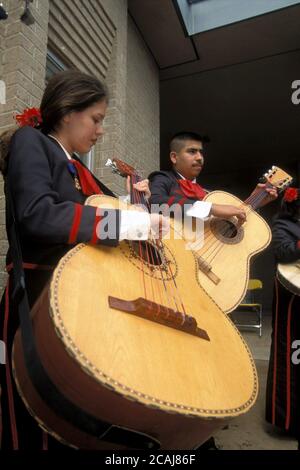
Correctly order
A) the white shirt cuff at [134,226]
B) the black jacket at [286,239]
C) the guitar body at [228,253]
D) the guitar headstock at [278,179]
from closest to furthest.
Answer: the white shirt cuff at [134,226] < the guitar body at [228,253] < the black jacket at [286,239] < the guitar headstock at [278,179]

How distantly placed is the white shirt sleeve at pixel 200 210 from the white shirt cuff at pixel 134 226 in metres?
0.84

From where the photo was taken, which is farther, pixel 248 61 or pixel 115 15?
pixel 248 61

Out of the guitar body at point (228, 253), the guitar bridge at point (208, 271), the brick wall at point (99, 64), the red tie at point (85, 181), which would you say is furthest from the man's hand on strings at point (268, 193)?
the brick wall at point (99, 64)

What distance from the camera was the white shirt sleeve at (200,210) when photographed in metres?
1.99

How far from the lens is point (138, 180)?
1.83m

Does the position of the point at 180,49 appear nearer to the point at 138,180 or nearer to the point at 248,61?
the point at 248,61

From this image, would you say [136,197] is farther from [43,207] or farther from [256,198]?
[256,198]

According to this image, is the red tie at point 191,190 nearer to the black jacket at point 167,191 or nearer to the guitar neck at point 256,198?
the black jacket at point 167,191

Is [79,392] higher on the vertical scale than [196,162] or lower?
lower

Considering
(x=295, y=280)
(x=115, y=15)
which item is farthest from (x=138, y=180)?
(x=115, y=15)

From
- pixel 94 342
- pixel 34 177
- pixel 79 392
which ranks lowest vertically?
pixel 79 392

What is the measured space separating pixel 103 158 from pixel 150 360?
3.04 metres

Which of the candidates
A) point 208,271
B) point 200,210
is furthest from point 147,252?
point 200,210
